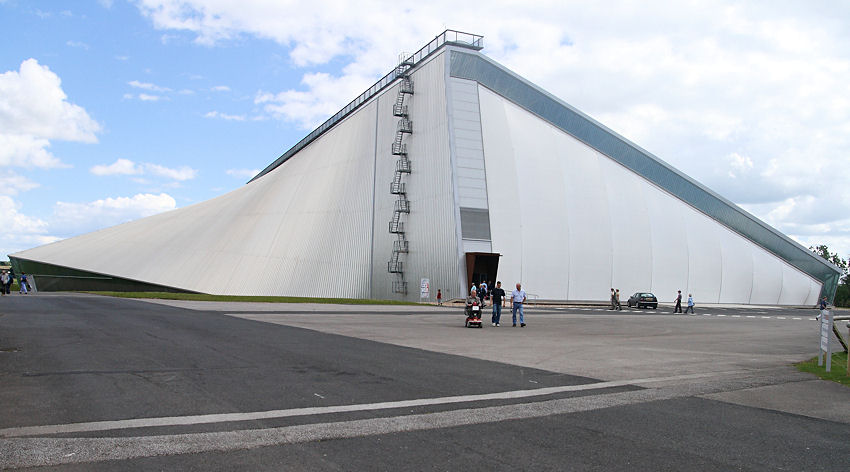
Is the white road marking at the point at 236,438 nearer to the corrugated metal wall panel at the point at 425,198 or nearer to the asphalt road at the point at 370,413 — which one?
the asphalt road at the point at 370,413

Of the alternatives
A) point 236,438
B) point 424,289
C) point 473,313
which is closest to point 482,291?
point 424,289

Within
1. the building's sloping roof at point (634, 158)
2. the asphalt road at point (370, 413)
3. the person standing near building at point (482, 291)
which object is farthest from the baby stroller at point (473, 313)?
the building's sloping roof at point (634, 158)

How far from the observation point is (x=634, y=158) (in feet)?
171

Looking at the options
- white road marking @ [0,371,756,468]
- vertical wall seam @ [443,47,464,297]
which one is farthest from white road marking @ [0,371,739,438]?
vertical wall seam @ [443,47,464,297]

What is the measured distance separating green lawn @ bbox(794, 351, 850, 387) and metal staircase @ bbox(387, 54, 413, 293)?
104 ft

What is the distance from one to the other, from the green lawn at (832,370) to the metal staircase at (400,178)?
3162 cm

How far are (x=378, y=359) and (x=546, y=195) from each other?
35.0 m

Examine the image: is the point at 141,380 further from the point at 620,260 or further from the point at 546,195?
the point at 620,260

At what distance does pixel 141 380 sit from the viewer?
8914 millimetres

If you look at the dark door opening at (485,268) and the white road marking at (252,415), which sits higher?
the dark door opening at (485,268)

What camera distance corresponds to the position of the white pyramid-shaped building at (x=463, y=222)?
43.2 meters

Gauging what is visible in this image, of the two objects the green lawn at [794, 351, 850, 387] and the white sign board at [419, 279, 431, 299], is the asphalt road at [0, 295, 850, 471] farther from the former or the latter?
the white sign board at [419, 279, 431, 299]

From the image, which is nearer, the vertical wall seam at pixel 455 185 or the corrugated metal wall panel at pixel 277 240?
the vertical wall seam at pixel 455 185

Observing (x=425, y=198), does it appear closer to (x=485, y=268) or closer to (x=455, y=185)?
(x=455, y=185)
